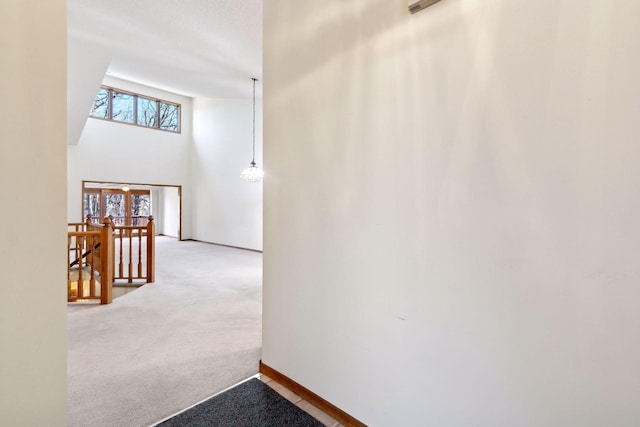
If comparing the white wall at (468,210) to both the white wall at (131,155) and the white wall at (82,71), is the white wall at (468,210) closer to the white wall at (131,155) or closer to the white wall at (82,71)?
the white wall at (82,71)

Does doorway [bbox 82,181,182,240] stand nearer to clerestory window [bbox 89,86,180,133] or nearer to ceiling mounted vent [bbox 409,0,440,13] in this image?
clerestory window [bbox 89,86,180,133]

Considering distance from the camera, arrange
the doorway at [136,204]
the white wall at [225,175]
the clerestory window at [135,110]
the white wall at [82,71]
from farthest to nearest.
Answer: the doorway at [136,204] < the white wall at [225,175] < the clerestory window at [135,110] < the white wall at [82,71]

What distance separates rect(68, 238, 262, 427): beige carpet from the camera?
5.98ft

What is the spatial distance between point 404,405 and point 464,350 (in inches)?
17.1

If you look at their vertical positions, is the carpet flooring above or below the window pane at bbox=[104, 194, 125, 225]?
below

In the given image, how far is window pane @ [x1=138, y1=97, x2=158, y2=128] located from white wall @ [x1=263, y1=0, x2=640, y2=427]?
8.59 metres

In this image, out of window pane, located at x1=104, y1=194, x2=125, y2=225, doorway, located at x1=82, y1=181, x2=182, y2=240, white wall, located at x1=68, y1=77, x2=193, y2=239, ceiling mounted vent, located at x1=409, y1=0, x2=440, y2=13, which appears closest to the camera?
ceiling mounted vent, located at x1=409, y1=0, x2=440, y2=13

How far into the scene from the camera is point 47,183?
1.01 meters

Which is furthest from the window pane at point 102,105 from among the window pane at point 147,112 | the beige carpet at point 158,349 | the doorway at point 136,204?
the beige carpet at point 158,349

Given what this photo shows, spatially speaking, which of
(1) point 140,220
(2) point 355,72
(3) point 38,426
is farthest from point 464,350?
(1) point 140,220

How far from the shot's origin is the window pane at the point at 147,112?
8.68 meters

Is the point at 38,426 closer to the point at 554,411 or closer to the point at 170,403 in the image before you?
the point at 170,403

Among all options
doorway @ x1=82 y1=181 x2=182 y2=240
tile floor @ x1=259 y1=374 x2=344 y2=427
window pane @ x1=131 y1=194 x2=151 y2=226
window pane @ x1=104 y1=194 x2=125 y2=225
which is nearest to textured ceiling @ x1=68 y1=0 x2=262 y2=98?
tile floor @ x1=259 y1=374 x2=344 y2=427

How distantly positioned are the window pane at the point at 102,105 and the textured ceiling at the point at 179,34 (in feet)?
6.70
